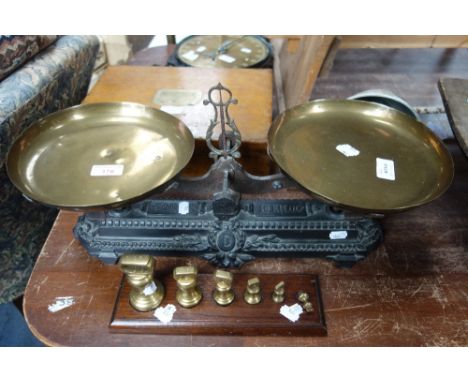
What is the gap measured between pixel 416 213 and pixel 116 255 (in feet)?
3.80

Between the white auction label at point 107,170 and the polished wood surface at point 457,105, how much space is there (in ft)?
3.54

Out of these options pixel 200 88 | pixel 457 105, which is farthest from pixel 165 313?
pixel 457 105

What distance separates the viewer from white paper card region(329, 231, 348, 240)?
43.3 inches

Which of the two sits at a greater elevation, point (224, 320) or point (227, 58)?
point (227, 58)

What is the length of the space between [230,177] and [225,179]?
3cm

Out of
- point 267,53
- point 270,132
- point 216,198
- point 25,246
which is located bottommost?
point 25,246

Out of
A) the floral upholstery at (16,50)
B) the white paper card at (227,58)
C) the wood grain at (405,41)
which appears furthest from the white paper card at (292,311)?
the white paper card at (227,58)

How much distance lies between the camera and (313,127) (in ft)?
3.89

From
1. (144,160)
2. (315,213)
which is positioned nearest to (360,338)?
(315,213)

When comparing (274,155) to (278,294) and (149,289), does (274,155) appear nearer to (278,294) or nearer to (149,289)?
(278,294)

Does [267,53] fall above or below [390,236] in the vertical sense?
above

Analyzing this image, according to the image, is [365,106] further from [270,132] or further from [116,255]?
[116,255]

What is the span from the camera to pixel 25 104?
4.66 ft

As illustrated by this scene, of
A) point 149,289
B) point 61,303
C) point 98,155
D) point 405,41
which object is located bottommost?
point 61,303
